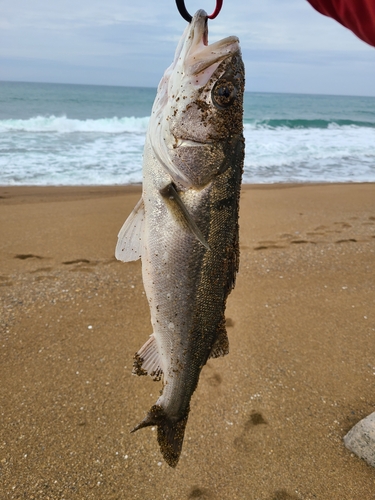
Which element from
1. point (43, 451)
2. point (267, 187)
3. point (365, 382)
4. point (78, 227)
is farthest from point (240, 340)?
point (267, 187)

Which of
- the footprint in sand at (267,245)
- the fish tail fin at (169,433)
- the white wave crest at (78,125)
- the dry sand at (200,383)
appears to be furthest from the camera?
the white wave crest at (78,125)

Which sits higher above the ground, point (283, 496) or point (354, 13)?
point (354, 13)

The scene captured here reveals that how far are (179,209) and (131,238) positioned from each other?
A: 432mm

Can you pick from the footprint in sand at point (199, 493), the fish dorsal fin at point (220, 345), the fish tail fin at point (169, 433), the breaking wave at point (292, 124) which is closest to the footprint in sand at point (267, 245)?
the footprint in sand at point (199, 493)

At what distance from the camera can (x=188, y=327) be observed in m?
2.29

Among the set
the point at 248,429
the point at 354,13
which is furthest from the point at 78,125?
the point at 354,13

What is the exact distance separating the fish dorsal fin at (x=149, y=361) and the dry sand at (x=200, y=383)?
→ 1278 millimetres

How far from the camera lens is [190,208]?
2.14 meters

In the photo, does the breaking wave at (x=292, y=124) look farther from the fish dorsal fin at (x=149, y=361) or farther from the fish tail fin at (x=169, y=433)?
the fish tail fin at (x=169, y=433)

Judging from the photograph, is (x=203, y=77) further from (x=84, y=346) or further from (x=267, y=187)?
(x=267, y=187)

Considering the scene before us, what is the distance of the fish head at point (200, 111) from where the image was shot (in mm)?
2111

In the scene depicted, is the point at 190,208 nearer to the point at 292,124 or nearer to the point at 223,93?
the point at 223,93

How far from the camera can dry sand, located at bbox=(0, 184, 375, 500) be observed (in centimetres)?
315

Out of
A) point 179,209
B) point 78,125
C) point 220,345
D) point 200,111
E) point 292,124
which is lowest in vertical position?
point 292,124
